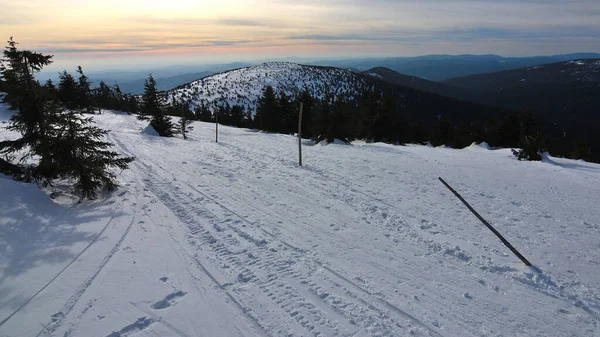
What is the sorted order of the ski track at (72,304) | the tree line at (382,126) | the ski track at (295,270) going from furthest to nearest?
the tree line at (382,126)
the ski track at (295,270)
the ski track at (72,304)

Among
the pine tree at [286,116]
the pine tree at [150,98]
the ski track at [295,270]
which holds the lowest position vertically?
the pine tree at [286,116]

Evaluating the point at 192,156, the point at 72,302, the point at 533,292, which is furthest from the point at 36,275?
the point at 192,156

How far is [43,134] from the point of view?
9742mm

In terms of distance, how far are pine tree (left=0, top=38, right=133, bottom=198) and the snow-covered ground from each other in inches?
37.3

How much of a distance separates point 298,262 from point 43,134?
30.5 feet

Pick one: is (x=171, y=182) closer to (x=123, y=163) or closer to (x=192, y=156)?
(x=123, y=163)

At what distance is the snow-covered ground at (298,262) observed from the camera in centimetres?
458

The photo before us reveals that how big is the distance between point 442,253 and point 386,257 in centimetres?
129

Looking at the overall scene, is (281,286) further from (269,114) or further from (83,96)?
(83,96)

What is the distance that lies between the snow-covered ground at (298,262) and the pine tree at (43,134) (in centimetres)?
95

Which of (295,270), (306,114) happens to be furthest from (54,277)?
(306,114)

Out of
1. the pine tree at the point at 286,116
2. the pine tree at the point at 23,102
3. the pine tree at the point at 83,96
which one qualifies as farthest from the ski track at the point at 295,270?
the pine tree at the point at 83,96

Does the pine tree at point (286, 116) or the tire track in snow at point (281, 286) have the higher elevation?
the tire track in snow at point (281, 286)

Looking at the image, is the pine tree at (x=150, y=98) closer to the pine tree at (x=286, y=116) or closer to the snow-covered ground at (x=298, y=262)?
the pine tree at (x=286, y=116)
